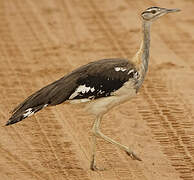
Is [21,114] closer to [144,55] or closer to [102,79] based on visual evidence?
[102,79]

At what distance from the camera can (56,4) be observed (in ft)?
51.9

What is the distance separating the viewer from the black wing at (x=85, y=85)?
25.8ft

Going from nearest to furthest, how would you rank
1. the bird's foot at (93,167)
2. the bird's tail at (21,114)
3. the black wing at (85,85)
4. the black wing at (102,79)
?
1. the bird's tail at (21,114)
2. the black wing at (85,85)
3. the black wing at (102,79)
4. the bird's foot at (93,167)

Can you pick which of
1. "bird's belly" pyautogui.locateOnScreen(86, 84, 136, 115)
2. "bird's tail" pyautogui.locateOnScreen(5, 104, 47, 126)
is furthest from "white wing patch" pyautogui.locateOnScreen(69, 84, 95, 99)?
"bird's tail" pyautogui.locateOnScreen(5, 104, 47, 126)

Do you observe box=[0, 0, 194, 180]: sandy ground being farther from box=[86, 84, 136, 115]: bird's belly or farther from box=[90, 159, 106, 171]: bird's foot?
box=[86, 84, 136, 115]: bird's belly

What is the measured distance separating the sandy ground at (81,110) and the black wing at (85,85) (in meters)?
0.77

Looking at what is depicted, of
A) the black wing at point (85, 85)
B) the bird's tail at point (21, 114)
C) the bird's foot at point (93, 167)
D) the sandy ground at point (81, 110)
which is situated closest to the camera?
the bird's tail at point (21, 114)

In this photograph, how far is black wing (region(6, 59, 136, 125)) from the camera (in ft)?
25.8

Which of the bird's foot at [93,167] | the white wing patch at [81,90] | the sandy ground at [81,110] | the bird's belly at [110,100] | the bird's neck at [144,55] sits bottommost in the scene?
the sandy ground at [81,110]

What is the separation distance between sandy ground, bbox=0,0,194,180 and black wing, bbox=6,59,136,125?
2.52ft

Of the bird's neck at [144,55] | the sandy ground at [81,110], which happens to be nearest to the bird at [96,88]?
the bird's neck at [144,55]

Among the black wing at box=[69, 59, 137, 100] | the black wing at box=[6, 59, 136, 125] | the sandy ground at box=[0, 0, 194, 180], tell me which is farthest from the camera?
the sandy ground at box=[0, 0, 194, 180]

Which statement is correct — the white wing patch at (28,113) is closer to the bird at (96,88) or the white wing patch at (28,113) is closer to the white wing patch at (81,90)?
the bird at (96,88)

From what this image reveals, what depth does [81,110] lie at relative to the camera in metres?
10.1
